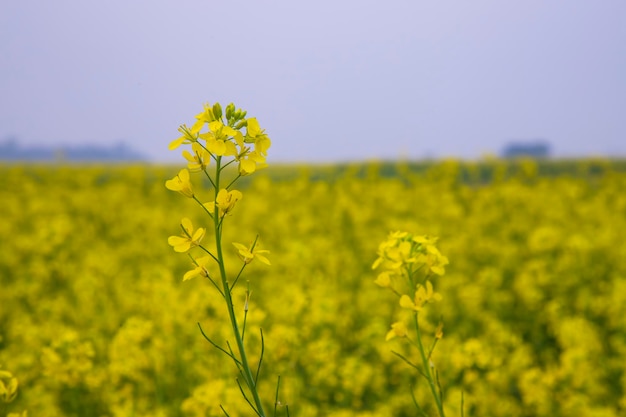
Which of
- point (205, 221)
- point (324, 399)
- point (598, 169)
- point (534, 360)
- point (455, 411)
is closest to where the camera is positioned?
point (455, 411)

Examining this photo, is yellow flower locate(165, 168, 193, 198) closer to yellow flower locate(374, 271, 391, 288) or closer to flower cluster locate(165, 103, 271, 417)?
flower cluster locate(165, 103, 271, 417)

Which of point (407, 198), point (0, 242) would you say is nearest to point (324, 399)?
point (0, 242)

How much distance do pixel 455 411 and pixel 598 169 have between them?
15799 millimetres

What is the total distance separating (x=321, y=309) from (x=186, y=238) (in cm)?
274

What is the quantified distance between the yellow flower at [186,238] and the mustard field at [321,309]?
1.05 feet

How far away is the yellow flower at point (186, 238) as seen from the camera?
1.32 metres

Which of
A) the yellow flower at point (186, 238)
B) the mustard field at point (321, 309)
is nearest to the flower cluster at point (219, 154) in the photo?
the yellow flower at point (186, 238)

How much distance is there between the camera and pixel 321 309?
4012mm

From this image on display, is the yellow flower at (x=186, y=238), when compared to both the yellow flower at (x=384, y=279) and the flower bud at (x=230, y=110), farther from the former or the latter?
the yellow flower at (x=384, y=279)

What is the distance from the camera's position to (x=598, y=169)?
57.2ft

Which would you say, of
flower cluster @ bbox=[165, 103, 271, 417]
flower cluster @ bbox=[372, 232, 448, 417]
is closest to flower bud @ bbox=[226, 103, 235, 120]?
flower cluster @ bbox=[165, 103, 271, 417]

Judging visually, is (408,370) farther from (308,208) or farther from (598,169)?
(598,169)

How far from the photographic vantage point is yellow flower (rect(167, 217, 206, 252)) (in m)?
1.32

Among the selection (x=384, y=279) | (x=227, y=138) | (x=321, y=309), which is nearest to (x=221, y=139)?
(x=227, y=138)
